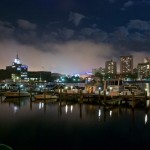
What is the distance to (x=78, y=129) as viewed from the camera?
33281mm

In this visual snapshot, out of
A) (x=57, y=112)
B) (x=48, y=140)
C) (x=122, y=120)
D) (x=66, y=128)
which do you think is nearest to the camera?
(x=48, y=140)

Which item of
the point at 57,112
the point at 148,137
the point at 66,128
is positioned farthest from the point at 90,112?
the point at 148,137

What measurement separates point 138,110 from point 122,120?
7600 millimetres

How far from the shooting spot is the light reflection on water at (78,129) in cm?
2730

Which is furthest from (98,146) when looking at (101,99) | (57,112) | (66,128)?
(101,99)

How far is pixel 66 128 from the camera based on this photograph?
113 ft

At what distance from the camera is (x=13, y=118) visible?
42625mm

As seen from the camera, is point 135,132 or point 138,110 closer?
point 135,132

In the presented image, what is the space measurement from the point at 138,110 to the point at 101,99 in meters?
10.7

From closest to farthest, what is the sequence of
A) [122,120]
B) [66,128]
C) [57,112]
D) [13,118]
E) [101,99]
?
[66,128] < [122,120] < [13,118] < [57,112] < [101,99]

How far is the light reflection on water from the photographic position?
27.3m

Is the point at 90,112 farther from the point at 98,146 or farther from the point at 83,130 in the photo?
the point at 98,146

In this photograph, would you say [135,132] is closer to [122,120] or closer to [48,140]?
[122,120]

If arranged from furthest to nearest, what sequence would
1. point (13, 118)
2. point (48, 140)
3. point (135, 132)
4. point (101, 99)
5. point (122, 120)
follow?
point (101, 99) → point (13, 118) → point (122, 120) → point (135, 132) → point (48, 140)
